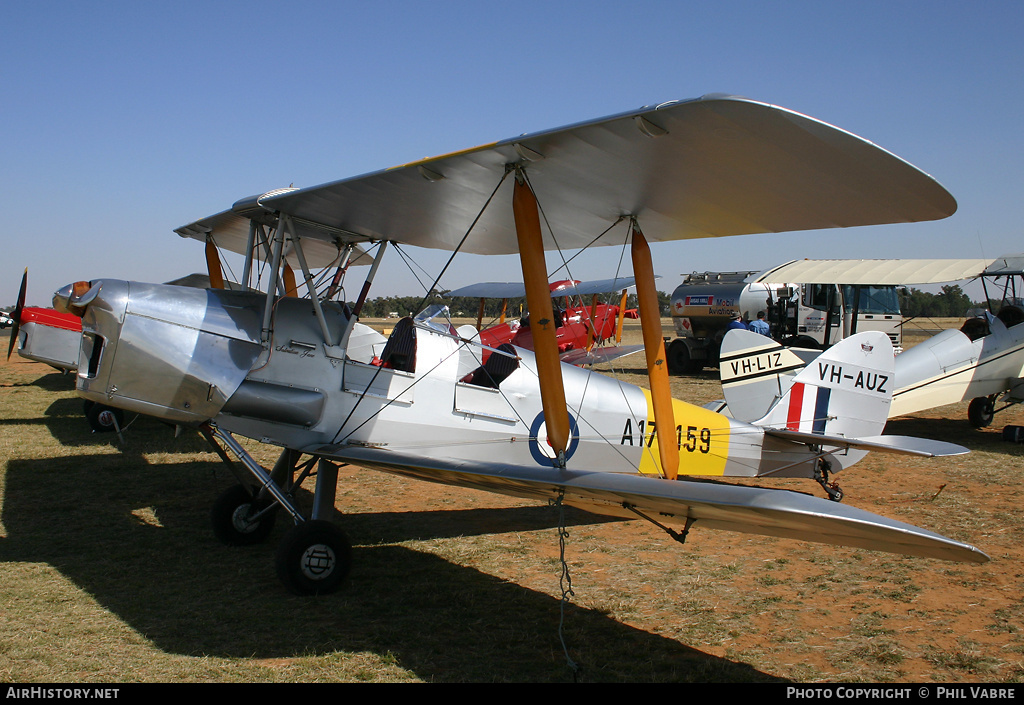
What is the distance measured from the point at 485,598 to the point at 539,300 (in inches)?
79.4

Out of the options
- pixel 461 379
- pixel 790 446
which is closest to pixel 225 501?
pixel 461 379

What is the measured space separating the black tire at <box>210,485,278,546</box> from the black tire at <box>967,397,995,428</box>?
1097cm

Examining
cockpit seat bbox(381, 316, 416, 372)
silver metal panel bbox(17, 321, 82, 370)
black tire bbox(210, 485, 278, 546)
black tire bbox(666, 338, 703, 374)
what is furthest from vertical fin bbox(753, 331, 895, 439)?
black tire bbox(666, 338, 703, 374)

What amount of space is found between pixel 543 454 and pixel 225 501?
2.63 meters

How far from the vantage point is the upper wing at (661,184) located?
10.3ft

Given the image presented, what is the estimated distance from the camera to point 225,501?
554 centimetres

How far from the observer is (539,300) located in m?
4.03

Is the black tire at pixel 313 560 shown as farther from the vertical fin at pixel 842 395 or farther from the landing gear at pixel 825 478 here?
the landing gear at pixel 825 478

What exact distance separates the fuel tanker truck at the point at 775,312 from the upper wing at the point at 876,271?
14.5 inches

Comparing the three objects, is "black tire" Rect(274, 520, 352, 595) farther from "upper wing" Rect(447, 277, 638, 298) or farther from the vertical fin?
"upper wing" Rect(447, 277, 638, 298)

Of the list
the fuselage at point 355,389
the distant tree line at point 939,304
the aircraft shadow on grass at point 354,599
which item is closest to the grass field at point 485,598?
the aircraft shadow on grass at point 354,599

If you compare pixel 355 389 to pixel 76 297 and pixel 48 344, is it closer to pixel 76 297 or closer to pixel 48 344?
pixel 76 297

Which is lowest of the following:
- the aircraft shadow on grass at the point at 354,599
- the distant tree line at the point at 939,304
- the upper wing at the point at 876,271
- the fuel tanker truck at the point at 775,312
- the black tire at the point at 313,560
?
the aircraft shadow on grass at the point at 354,599

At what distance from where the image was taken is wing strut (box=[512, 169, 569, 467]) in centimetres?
399
